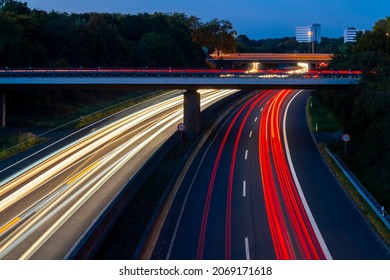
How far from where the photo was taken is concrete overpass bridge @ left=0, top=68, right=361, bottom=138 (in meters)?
50.2

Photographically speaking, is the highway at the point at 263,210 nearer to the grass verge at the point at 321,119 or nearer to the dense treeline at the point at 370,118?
the dense treeline at the point at 370,118

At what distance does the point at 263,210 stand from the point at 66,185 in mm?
13778

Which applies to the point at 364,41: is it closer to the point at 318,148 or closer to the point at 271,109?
the point at 271,109

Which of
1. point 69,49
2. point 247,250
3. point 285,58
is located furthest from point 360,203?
point 285,58

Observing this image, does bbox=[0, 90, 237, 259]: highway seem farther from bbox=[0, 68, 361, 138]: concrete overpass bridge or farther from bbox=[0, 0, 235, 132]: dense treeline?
bbox=[0, 0, 235, 132]: dense treeline

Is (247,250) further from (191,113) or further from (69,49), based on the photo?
(69,49)

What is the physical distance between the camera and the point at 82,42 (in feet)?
300

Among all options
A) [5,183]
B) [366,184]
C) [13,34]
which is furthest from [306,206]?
[13,34]

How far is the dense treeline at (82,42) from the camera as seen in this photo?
234 ft

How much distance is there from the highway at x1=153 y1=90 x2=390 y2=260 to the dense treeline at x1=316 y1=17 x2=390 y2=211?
3.22 metres

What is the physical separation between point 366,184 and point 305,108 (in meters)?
43.7

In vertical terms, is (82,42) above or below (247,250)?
above

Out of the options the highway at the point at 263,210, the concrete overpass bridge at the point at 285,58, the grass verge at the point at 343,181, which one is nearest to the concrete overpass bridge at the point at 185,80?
the highway at the point at 263,210

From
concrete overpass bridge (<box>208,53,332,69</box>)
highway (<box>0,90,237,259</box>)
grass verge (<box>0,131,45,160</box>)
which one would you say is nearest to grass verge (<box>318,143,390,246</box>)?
highway (<box>0,90,237,259</box>)
